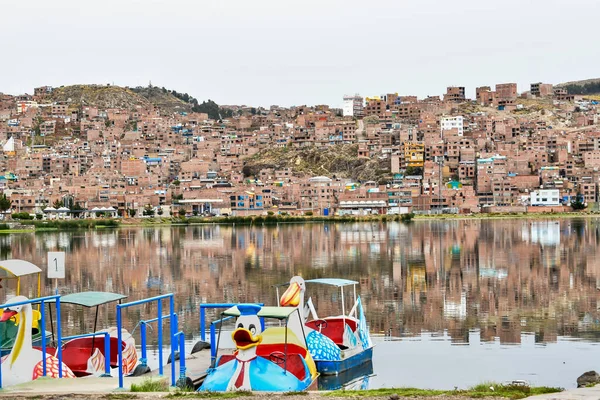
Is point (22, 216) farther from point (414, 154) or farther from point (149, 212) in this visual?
point (414, 154)

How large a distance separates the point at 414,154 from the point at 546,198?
28.0m

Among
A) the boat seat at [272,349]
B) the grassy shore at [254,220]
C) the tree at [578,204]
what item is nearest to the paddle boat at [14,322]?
the boat seat at [272,349]

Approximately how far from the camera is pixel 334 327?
52.5 feet

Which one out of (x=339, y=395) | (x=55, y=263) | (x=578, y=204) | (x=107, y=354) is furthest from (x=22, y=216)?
(x=339, y=395)

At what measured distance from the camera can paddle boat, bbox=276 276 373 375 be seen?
43.8ft

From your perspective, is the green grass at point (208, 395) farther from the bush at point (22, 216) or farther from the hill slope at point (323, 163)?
the hill slope at point (323, 163)

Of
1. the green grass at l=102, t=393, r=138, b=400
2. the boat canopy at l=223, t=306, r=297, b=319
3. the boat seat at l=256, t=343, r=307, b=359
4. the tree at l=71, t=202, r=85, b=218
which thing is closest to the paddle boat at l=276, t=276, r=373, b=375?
the boat seat at l=256, t=343, r=307, b=359

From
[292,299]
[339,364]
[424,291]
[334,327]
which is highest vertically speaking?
[292,299]

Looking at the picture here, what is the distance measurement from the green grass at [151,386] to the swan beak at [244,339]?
3.54ft

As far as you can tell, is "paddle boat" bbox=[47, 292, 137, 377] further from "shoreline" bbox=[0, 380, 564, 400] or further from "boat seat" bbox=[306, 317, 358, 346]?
"boat seat" bbox=[306, 317, 358, 346]

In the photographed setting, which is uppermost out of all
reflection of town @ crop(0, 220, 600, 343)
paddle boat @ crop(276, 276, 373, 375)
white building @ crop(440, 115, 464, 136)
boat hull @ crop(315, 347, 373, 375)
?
white building @ crop(440, 115, 464, 136)

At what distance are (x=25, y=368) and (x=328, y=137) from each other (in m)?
140

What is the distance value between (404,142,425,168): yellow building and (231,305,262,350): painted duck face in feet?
404

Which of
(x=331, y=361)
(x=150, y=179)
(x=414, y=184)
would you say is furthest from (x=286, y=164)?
(x=331, y=361)
